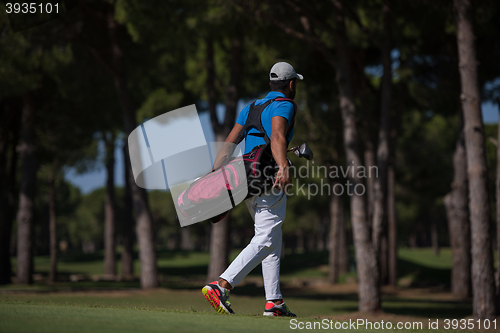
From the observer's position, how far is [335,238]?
69.5 ft

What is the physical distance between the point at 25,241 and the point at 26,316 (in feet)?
49.5

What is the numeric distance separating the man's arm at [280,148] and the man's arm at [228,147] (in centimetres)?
53

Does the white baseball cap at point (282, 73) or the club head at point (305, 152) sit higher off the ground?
the white baseball cap at point (282, 73)

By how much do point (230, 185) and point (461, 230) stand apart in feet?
40.9

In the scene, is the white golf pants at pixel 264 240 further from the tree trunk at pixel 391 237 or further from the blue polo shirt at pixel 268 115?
the tree trunk at pixel 391 237

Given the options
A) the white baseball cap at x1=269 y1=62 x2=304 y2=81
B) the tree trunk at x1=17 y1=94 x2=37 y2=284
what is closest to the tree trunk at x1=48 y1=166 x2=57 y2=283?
the tree trunk at x1=17 y1=94 x2=37 y2=284

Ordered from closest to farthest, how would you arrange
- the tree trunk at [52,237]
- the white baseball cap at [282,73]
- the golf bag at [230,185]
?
the golf bag at [230,185], the white baseball cap at [282,73], the tree trunk at [52,237]

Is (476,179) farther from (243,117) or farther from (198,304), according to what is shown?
(243,117)

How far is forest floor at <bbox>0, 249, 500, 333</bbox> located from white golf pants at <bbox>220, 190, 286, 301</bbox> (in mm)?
326

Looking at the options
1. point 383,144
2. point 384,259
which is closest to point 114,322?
point 383,144

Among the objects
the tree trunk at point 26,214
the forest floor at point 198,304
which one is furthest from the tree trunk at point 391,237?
the tree trunk at point 26,214

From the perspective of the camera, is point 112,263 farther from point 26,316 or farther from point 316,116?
point 26,316

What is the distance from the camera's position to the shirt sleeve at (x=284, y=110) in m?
4.43

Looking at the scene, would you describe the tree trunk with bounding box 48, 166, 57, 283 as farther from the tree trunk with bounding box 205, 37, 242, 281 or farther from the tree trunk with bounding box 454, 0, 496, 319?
the tree trunk with bounding box 454, 0, 496, 319
